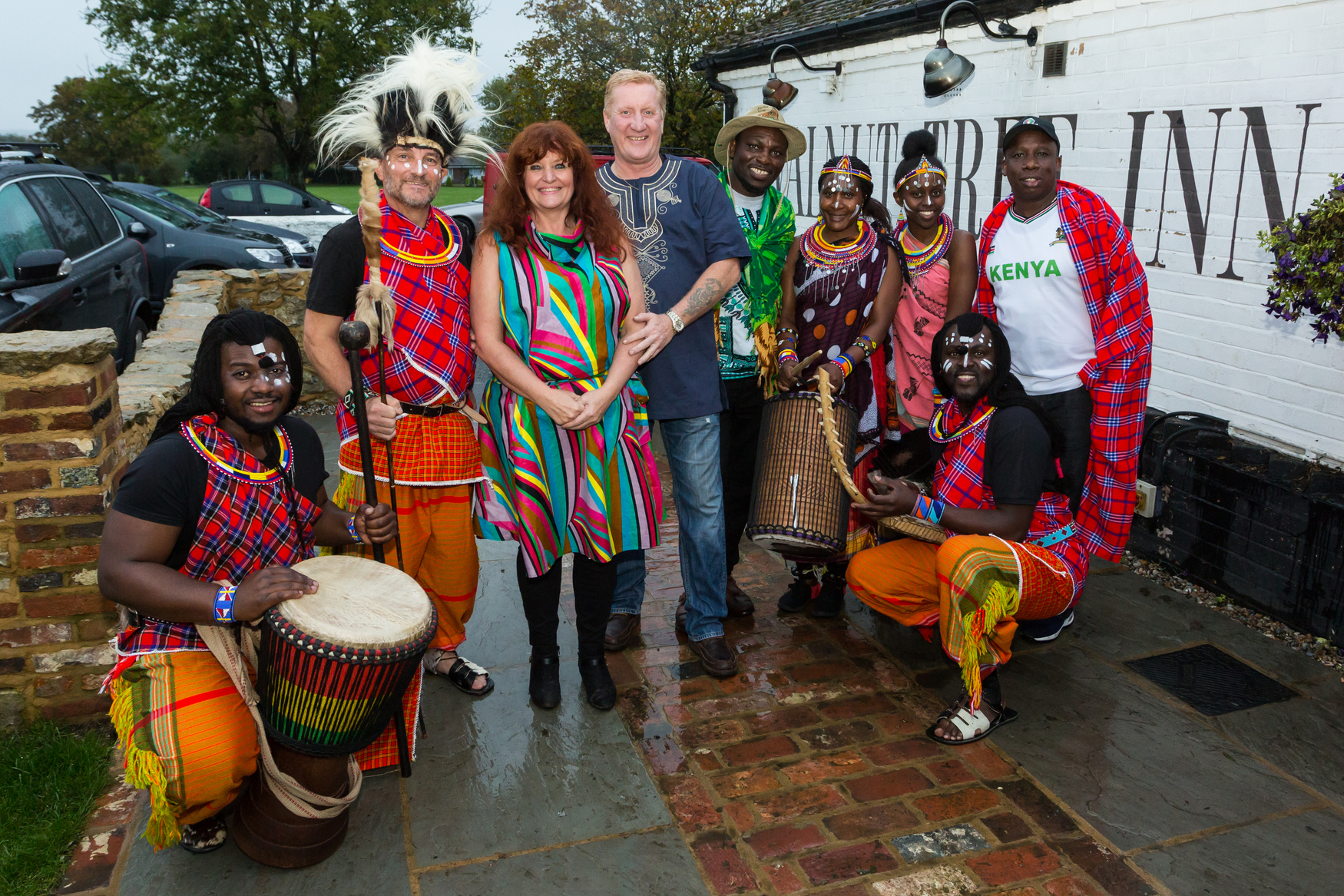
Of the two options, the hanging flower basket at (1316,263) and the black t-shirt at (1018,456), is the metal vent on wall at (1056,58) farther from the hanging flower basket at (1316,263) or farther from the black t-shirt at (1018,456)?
the black t-shirt at (1018,456)

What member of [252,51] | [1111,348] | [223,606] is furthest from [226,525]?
[252,51]

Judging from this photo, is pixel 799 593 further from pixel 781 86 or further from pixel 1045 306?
pixel 781 86

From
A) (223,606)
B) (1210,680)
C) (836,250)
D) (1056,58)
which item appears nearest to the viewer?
(223,606)

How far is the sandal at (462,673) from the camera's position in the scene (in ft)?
11.3

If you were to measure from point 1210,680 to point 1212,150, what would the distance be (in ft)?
8.20

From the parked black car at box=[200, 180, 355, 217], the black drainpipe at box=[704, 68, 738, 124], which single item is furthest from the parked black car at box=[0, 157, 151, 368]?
the parked black car at box=[200, 180, 355, 217]

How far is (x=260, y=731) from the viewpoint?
2494mm

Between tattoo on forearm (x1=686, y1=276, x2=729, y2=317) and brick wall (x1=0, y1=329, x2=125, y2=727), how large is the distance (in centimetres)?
194

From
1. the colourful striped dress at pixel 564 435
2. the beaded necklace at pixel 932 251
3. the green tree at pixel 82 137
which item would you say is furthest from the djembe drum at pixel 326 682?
the green tree at pixel 82 137

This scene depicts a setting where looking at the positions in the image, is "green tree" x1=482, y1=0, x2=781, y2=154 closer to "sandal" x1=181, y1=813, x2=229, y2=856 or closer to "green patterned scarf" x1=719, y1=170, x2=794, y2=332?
"green patterned scarf" x1=719, y1=170, x2=794, y2=332

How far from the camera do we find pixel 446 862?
2596 millimetres

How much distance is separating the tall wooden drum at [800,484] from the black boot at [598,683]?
735mm

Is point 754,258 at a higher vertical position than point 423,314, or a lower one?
higher

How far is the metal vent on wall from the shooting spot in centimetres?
550
